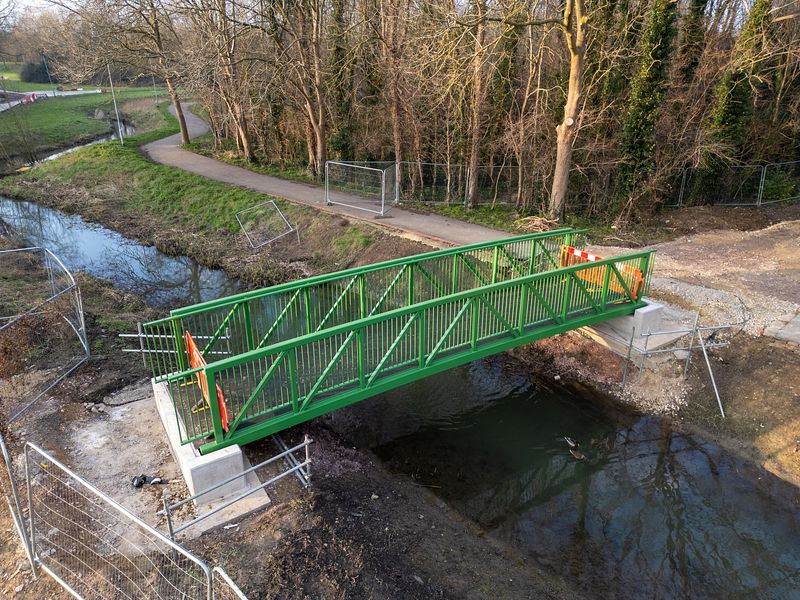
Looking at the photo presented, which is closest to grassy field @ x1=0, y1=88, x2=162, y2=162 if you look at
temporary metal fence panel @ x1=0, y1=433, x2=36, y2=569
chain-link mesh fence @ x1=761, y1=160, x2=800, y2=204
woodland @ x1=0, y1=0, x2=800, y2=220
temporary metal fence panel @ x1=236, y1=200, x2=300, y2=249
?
woodland @ x1=0, y1=0, x2=800, y2=220

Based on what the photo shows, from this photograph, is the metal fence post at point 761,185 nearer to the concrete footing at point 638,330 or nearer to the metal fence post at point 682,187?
the metal fence post at point 682,187

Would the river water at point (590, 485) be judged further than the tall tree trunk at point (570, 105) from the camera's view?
No

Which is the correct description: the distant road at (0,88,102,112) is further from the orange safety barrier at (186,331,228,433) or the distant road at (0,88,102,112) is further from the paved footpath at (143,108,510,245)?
the orange safety barrier at (186,331,228,433)

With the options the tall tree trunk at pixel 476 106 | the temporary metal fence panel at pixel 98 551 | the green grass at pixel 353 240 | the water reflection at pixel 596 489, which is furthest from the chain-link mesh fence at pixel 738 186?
the temporary metal fence panel at pixel 98 551

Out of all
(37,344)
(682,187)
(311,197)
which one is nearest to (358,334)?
(37,344)

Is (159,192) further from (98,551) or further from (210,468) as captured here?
(98,551)

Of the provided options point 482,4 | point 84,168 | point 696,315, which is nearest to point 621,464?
point 696,315
